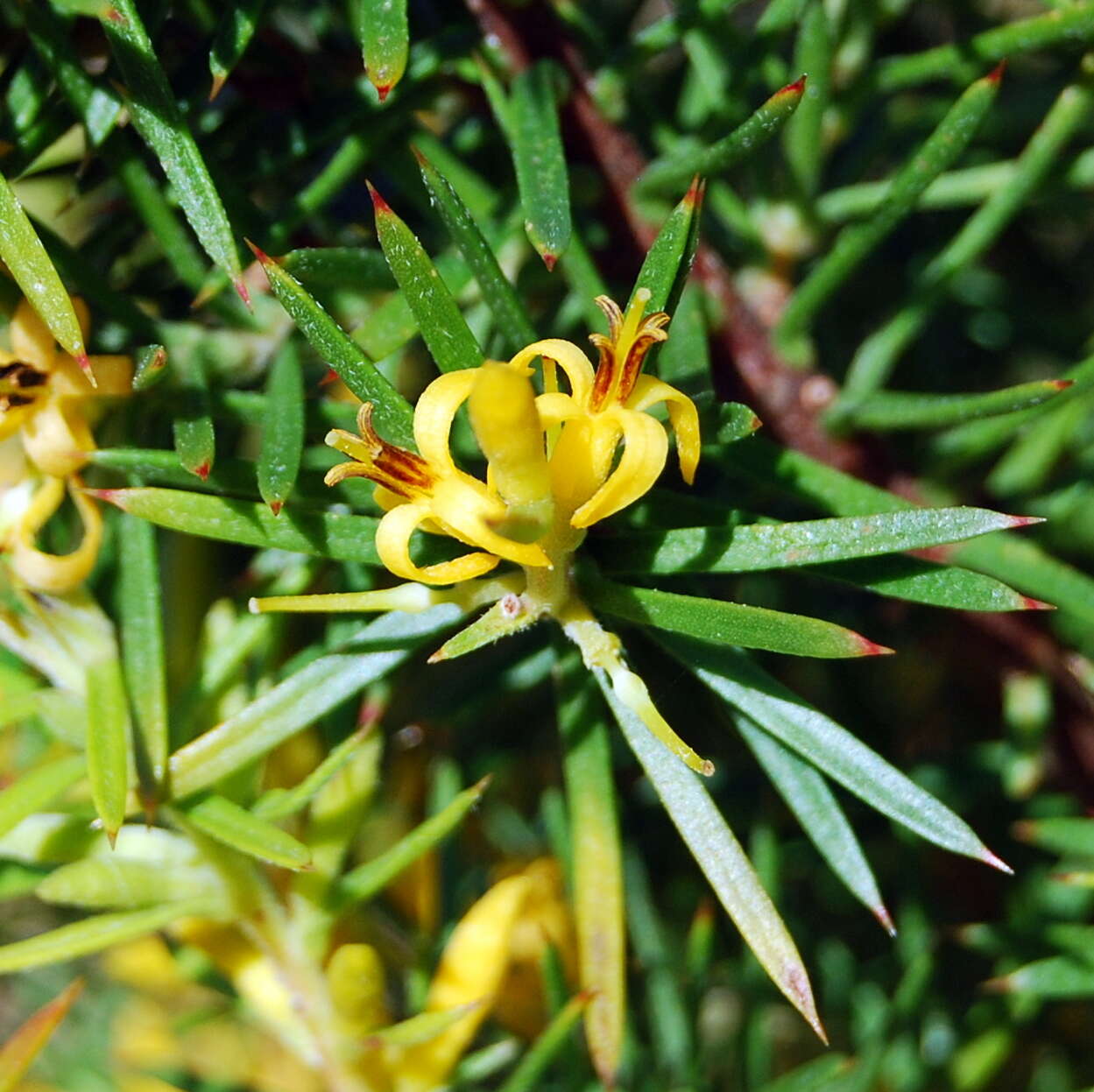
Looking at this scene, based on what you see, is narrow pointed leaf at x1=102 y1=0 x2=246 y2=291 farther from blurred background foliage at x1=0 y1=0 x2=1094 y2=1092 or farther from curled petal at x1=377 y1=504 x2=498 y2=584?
curled petal at x1=377 y1=504 x2=498 y2=584

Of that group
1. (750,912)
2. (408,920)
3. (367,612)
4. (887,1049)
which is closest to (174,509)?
(367,612)

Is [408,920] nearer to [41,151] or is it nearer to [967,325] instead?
[41,151]

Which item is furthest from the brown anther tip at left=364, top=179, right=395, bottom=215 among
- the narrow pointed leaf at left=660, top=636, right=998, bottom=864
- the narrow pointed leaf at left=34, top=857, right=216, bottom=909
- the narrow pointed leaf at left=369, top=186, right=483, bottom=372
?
the narrow pointed leaf at left=34, top=857, right=216, bottom=909

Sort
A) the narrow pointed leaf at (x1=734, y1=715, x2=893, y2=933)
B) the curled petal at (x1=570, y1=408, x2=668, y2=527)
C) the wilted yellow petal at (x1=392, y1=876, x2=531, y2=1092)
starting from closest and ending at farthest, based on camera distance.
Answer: the curled petal at (x1=570, y1=408, x2=668, y2=527), the narrow pointed leaf at (x1=734, y1=715, x2=893, y2=933), the wilted yellow petal at (x1=392, y1=876, x2=531, y2=1092)

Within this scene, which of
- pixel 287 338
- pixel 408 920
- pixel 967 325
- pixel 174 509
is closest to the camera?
pixel 174 509

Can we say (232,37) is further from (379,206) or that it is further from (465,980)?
(465,980)

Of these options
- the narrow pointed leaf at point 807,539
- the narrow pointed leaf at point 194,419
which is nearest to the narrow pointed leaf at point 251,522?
the narrow pointed leaf at point 194,419
